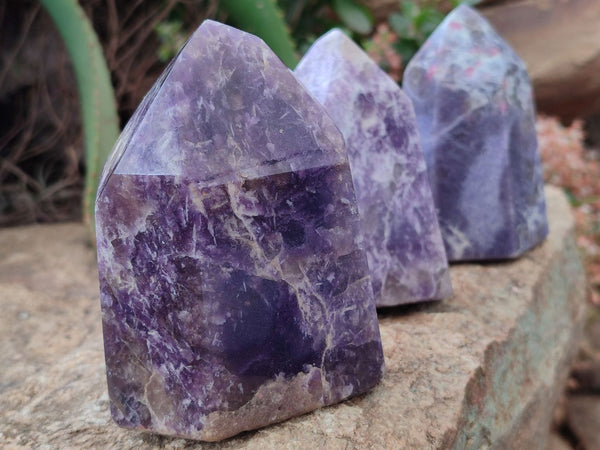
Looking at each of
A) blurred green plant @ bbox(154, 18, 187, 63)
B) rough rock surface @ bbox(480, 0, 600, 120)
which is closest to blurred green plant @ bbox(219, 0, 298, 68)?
blurred green plant @ bbox(154, 18, 187, 63)

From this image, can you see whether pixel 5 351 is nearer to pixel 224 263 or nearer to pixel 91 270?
pixel 91 270

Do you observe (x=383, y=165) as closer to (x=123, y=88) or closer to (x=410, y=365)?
(x=410, y=365)

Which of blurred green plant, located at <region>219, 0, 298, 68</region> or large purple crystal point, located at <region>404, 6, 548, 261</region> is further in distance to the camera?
blurred green plant, located at <region>219, 0, 298, 68</region>

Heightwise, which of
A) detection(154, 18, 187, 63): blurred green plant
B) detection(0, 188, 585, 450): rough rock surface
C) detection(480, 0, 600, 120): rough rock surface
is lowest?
detection(0, 188, 585, 450): rough rock surface

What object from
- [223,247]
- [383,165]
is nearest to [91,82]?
[383,165]

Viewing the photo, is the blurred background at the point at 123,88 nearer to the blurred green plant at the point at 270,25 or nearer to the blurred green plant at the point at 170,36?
the blurred green plant at the point at 170,36

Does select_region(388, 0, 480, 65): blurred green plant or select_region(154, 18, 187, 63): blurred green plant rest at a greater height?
select_region(154, 18, 187, 63): blurred green plant

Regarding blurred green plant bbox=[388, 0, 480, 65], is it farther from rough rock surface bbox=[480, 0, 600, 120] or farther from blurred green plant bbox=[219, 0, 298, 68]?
blurred green plant bbox=[219, 0, 298, 68]
